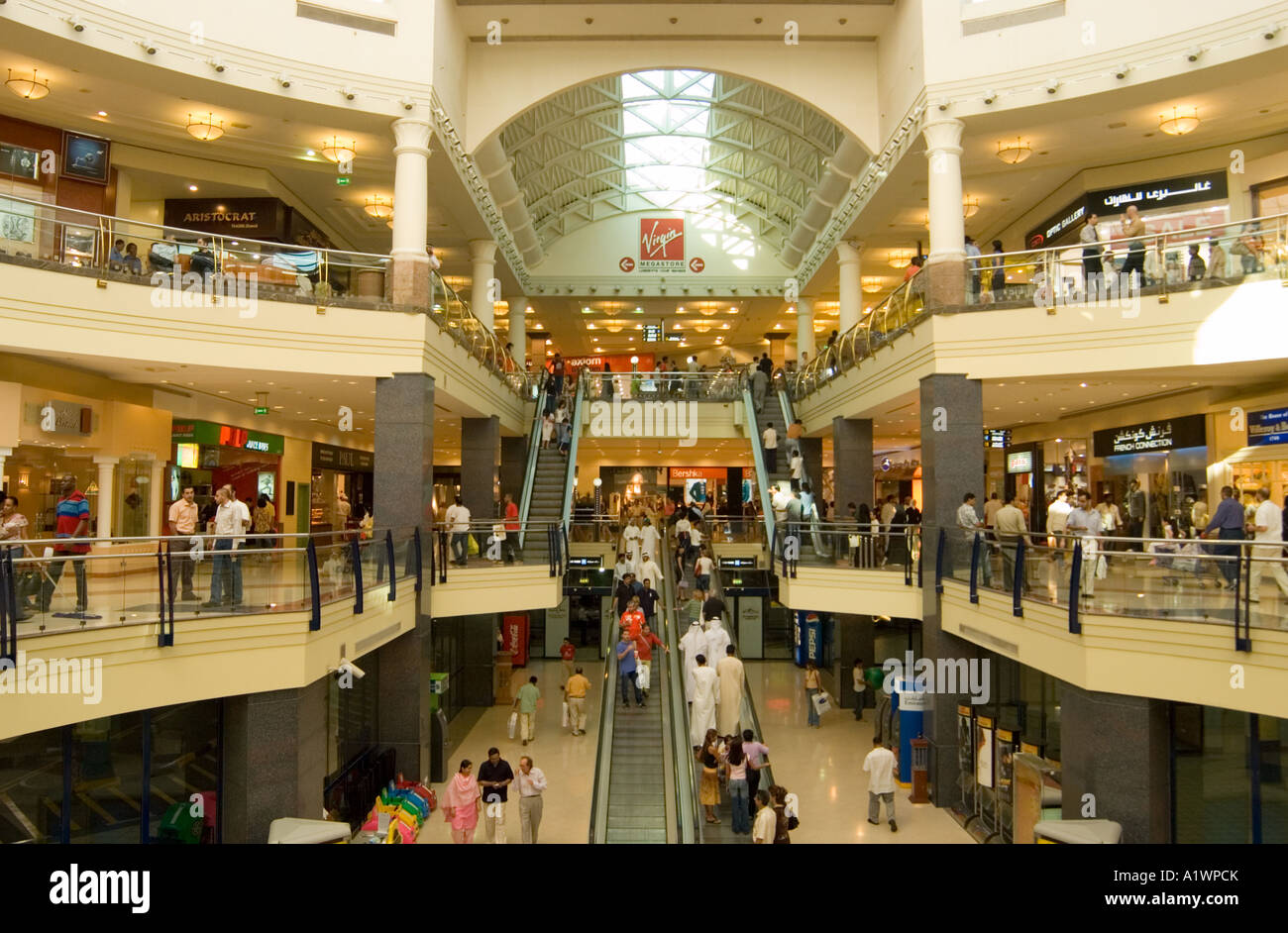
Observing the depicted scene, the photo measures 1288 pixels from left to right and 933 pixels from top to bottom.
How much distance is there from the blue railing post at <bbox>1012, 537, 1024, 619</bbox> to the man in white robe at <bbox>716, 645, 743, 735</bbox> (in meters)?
4.18

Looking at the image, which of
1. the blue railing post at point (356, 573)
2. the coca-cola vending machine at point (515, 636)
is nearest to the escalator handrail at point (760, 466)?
the coca-cola vending machine at point (515, 636)

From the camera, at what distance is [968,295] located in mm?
14438

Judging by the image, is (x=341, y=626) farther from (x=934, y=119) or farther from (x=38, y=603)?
(x=934, y=119)

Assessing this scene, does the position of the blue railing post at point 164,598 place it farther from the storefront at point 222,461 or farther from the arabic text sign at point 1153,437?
the arabic text sign at point 1153,437

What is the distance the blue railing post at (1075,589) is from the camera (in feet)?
30.8

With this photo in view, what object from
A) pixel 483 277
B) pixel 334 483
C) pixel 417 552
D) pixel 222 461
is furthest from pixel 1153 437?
pixel 334 483

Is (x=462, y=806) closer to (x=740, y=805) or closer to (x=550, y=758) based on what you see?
(x=740, y=805)

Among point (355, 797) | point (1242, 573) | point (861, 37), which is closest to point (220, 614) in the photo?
point (355, 797)

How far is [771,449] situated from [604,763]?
11.5 metres

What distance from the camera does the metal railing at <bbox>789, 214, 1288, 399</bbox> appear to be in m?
12.2

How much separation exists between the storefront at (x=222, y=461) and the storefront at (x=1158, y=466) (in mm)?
17278

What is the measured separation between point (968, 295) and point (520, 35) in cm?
1093

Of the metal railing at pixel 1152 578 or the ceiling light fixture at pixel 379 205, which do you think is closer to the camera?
the metal railing at pixel 1152 578

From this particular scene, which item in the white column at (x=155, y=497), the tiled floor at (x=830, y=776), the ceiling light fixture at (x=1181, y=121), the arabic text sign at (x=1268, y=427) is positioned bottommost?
the tiled floor at (x=830, y=776)
